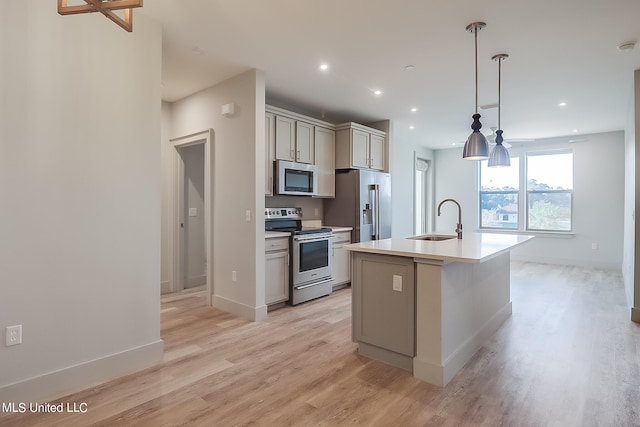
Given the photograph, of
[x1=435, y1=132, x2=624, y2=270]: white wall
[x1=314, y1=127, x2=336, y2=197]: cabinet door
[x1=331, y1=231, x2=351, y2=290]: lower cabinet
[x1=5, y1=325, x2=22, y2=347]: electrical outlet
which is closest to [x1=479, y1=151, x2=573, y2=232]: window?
[x1=435, y1=132, x2=624, y2=270]: white wall

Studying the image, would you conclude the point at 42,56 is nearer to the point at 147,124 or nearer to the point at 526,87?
the point at 147,124

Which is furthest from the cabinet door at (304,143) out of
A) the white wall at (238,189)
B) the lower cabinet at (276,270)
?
the lower cabinet at (276,270)

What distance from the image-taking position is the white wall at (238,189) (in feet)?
12.1

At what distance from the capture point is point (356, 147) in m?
5.15

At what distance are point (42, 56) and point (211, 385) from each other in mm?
2343

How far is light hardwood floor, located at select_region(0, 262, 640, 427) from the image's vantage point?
2020 millimetres

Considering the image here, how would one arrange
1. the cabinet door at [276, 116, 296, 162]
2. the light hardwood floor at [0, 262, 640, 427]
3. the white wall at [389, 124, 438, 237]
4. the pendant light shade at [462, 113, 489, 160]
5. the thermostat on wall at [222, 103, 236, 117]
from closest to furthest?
the light hardwood floor at [0, 262, 640, 427]
the pendant light shade at [462, 113, 489, 160]
the thermostat on wall at [222, 103, 236, 117]
the cabinet door at [276, 116, 296, 162]
the white wall at [389, 124, 438, 237]

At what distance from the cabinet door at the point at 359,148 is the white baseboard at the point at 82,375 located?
11.4 ft

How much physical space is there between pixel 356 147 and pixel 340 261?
1656 millimetres

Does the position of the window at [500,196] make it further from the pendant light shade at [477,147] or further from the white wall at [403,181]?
the pendant light shade at [477,147]

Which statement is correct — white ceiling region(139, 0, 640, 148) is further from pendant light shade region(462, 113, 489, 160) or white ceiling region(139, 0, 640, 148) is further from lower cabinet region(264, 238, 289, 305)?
lower cabinet region(264, 238, 289, 305)

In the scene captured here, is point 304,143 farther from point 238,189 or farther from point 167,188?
point 167,188

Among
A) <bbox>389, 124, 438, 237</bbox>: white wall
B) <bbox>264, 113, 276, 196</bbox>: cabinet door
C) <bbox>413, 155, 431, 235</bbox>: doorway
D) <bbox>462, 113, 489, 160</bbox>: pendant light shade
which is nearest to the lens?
<bbox>462, 113, 489, 160</bbox>: pendant light shade

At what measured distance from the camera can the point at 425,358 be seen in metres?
2.45
